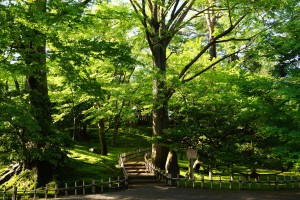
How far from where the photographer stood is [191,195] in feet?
45.9

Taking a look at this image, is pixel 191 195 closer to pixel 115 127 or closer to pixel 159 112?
pixel 159 112

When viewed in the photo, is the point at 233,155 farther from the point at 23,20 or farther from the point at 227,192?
the point at 23,20

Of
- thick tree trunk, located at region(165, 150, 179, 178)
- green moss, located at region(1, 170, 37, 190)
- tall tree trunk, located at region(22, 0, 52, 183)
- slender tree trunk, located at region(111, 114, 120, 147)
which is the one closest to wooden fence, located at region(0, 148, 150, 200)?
green moss, located at region(1, 170, 37, 190)

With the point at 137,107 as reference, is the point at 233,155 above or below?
below


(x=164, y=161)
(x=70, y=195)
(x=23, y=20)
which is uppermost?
(x=23, y=20)

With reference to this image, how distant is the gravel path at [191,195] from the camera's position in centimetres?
1341

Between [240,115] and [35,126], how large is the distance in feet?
33.9

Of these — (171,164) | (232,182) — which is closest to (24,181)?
(171,164)

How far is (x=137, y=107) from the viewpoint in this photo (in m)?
26.8

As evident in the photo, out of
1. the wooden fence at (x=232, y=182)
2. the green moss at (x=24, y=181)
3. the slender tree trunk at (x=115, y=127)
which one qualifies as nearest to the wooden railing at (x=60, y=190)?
the green moss at (x=24, y=181)

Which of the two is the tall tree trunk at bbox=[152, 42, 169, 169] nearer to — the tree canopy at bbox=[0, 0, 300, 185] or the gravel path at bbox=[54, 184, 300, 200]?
the tree canopy at bbox=[0, 0, 300, 185]

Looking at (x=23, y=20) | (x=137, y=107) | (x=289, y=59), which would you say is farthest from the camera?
(x=137, y=107)

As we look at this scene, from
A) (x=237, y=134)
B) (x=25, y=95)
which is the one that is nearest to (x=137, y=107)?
(x=237, y=134)

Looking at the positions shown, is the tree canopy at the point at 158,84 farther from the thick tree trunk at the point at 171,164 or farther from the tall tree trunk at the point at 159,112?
the thick tree trunk at the point at 171,164
